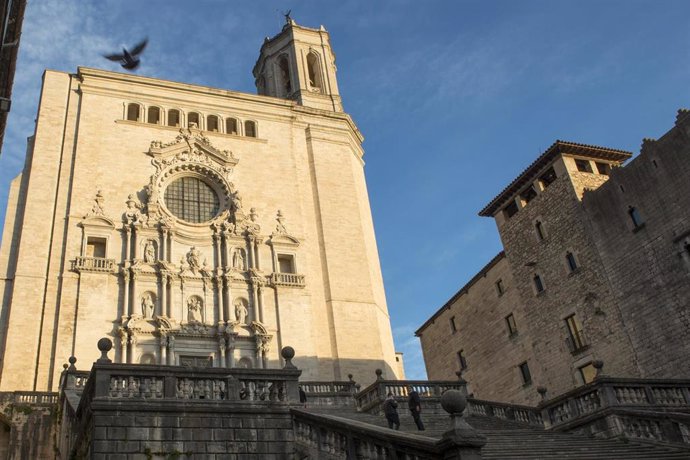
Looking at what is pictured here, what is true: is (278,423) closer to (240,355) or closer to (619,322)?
(240,355)

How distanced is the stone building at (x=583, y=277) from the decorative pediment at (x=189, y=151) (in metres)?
13.4

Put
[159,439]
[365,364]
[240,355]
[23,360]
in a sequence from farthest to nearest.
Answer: [365,364] < [240,355] < [23,360] < [159,439]

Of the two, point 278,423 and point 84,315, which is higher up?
point 84,315

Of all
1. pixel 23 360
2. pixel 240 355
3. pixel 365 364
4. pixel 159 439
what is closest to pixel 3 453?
pixel 23 360

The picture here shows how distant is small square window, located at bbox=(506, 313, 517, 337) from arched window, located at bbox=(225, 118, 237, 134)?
15809mm

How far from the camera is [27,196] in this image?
24.3 meters

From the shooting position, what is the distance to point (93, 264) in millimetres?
23234

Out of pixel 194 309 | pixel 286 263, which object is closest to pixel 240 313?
pixel 194 309

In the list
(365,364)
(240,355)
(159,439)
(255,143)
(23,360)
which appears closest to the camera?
(159,439)

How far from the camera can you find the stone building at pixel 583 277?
75.3 ft

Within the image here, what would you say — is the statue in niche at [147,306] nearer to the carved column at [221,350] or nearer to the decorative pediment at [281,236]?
the carved column at [221,350]

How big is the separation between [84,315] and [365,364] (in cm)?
1031

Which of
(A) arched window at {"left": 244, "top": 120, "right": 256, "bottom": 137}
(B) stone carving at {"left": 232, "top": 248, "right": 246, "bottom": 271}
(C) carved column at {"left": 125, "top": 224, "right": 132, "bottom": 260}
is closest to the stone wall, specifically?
(B) stone carving at {"left": 232, "top": 248, "right": 246, "bottom": 271}

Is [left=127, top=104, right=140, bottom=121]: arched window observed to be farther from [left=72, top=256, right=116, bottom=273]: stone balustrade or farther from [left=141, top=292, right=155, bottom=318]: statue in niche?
[left=141, top=292, right=155, bottom=318]: statue in niche
